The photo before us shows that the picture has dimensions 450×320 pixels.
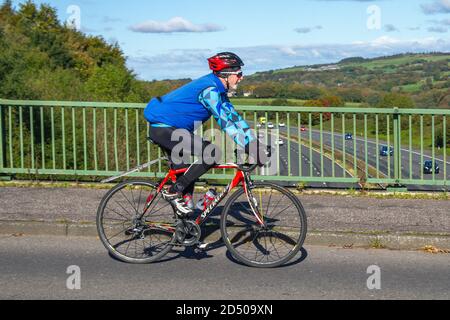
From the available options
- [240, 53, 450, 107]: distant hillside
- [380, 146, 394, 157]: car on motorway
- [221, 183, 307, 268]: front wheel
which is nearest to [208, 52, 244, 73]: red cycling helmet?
[221, 183, 307, 268]: front wheel

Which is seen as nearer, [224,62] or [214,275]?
[214,275]

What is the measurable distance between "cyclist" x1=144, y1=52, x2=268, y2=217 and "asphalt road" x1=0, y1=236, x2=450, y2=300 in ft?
2.18

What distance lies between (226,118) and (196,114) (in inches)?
13.6

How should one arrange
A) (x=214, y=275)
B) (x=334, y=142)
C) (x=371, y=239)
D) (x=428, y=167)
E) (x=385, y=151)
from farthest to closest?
1. (x=428, y=167)
2. (x=385, y=151)
3. (x=334, y=142)
4. (x=371, y=239)
5. (x=214, y=275)

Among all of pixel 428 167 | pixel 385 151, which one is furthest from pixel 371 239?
pixel 428 167

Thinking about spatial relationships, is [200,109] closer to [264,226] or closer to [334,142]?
[264,226]

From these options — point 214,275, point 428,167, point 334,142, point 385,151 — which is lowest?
point 214,275

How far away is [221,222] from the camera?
24.4 ft

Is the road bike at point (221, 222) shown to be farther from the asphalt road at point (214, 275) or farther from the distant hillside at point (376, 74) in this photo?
the distant hillside at point (376, 74)

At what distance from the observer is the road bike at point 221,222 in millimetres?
7410

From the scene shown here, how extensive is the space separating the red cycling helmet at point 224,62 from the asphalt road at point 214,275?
1.83 meters

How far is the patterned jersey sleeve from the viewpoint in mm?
7270

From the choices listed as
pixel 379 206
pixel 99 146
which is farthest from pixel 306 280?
pixel 99 146

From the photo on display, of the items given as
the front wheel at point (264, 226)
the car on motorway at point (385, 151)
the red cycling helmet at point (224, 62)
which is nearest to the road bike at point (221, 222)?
the front wheel at point (264, 226)
